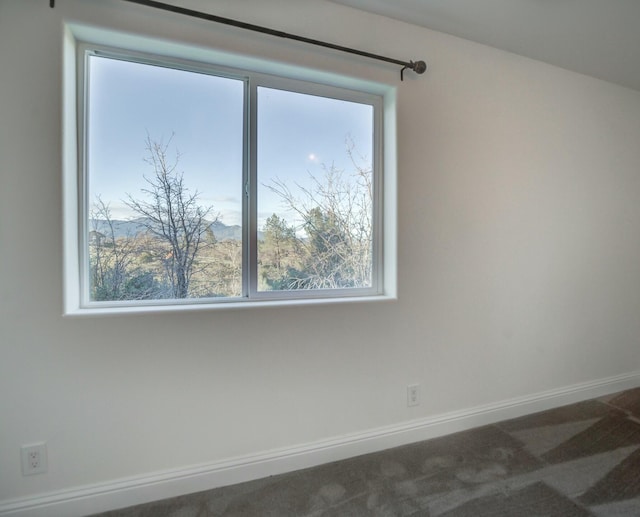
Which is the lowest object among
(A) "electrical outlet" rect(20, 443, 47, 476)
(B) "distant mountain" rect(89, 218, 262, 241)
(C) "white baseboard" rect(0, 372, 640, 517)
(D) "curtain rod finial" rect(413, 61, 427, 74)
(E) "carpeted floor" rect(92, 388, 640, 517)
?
(E) "carpeted floor" rect(92, 388, 640, 517)

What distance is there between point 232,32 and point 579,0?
1813 mm

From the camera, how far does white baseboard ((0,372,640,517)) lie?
135cm

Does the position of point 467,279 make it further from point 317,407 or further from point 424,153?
point 317,407

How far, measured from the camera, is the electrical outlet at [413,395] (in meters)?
1.90

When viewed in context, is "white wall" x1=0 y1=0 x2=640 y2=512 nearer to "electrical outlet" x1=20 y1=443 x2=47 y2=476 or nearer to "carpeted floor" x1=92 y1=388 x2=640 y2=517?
"electrical outlet" x1=20 y1=443 x2=47 y2=476

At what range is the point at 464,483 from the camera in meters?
1.54

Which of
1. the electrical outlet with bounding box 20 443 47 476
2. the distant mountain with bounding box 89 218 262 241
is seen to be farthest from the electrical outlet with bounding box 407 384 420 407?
the electrical outlet with bounding box 20 443 47 476

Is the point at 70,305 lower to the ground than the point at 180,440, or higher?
higher

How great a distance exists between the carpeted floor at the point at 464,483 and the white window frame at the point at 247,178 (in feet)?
2.92

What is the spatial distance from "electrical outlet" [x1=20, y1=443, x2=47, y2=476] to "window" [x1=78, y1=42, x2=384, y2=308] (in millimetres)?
603

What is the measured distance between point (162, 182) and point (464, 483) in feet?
7.05

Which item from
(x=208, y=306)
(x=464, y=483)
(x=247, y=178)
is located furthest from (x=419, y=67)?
(x=464, y=483)

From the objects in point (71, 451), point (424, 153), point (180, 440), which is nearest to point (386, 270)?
point (424, 153)

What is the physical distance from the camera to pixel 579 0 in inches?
64.3
